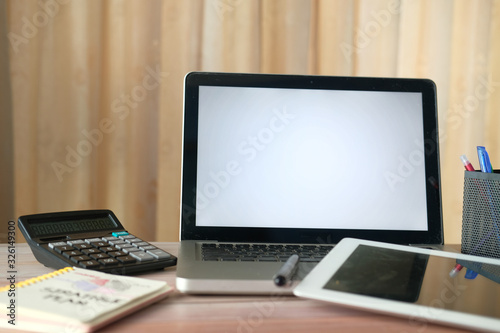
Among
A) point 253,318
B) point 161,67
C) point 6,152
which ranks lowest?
point 253,318

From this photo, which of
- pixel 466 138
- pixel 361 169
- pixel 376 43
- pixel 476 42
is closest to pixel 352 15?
pixel 376 43

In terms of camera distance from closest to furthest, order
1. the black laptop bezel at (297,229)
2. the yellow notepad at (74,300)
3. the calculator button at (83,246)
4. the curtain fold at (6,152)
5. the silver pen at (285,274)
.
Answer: the yellow notepad at (74,300)
the silver pen at (285,274)
the calculator button at (83,246)
the black laptop bezel at (297,229)
the curtain fold at (6,152)

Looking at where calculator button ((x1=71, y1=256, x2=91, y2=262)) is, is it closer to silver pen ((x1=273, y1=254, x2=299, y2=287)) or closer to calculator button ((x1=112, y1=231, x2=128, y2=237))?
calculator button ((x1=112, y1=231, x2=128, y2=237))

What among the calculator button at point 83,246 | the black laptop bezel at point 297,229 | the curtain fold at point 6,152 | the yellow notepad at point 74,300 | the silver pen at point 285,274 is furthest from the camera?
the curtain fold at point 6,152

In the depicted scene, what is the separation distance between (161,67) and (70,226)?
1.79ft

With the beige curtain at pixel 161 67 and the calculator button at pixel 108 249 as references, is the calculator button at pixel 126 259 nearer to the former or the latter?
the calculator button at pixel 108 249

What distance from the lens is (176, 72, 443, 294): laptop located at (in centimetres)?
77

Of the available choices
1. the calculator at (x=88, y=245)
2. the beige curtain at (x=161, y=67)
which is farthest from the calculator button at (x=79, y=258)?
the beige curtain at (x=161, y=67)

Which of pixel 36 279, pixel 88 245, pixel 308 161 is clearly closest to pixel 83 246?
pixel 88 245

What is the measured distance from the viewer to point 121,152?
1124mm

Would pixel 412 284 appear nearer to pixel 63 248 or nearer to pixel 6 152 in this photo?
pixel 63 248

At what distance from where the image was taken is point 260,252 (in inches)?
27.0

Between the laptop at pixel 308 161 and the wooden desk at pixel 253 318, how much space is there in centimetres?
23

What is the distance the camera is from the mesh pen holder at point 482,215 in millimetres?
708
